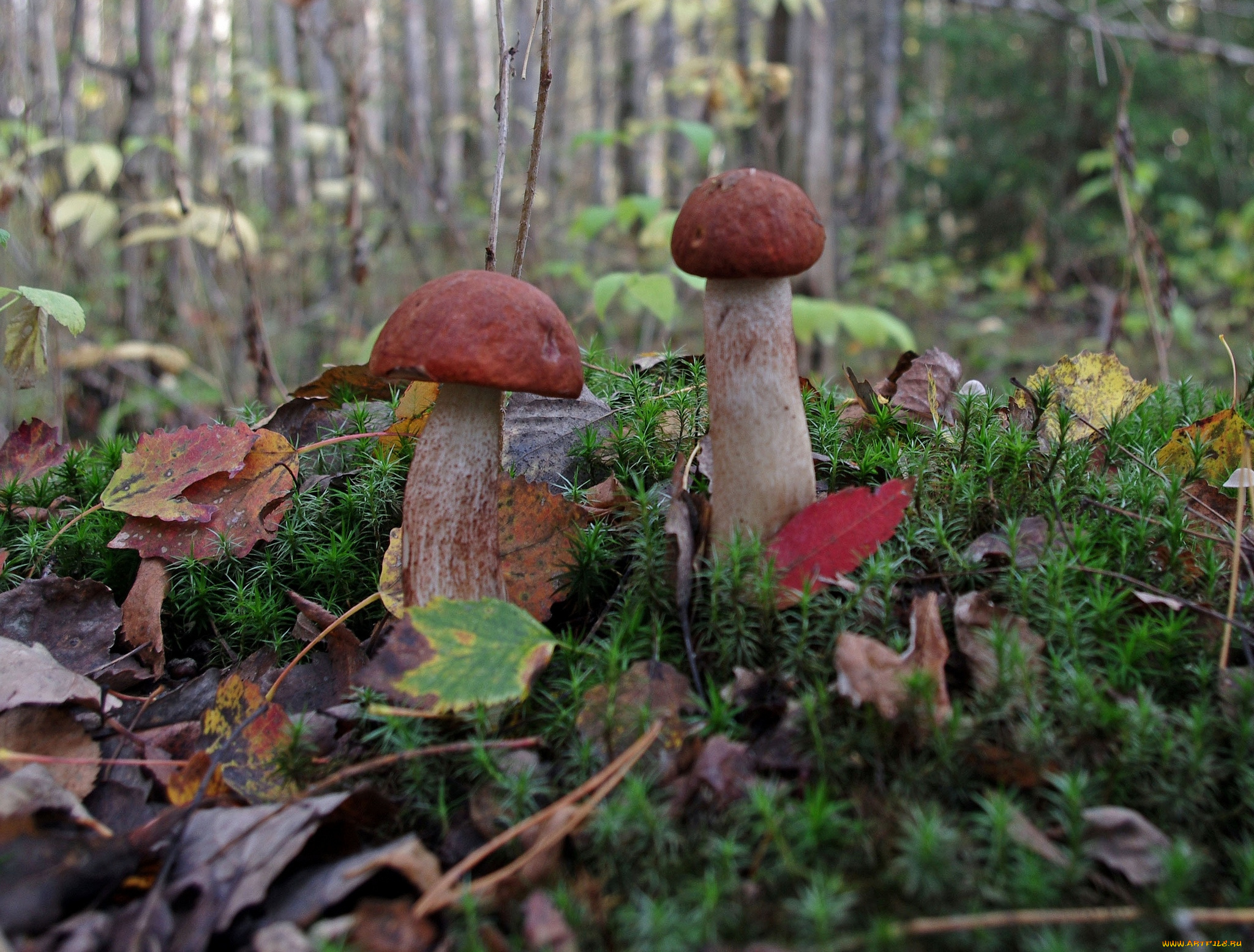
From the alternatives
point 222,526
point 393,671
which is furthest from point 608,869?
point 222,526

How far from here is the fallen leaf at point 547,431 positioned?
266cm

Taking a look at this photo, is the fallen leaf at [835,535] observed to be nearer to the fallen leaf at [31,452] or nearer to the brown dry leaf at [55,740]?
the brown dry leaf at [55,740]

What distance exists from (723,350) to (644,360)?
4.13ft

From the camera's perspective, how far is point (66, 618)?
2389mm

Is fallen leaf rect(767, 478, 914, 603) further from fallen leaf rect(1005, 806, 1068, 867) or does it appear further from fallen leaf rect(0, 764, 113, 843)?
fallen leaf rect(0, 764, 113, 843)

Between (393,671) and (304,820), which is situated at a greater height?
(393,671)

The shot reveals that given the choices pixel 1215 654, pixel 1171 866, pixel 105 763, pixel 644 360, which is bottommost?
pixel 105 763

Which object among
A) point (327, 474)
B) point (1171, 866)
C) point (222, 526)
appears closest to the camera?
point (1171, 866)

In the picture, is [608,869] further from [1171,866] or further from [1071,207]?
[1071,207]

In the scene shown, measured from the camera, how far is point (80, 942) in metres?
1.41

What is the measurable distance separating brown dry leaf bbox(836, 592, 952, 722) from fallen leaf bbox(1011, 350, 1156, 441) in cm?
126

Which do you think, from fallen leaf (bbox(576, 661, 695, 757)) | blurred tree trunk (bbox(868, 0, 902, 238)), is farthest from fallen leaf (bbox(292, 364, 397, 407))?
blurred tree trunk (bbox(868, 0, 902, 238))

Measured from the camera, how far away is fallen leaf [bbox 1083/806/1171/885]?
1.41m

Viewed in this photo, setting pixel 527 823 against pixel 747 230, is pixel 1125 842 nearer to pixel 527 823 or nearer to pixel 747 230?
pixel 527 823
